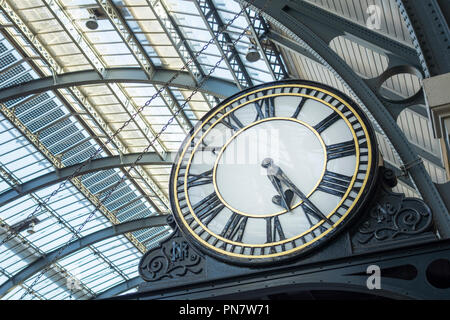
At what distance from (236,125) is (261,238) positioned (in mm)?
1354

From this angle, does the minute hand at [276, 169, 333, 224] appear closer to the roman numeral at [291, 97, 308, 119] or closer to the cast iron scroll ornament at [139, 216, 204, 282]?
the roman numeral at [291, 97, 308, 119]

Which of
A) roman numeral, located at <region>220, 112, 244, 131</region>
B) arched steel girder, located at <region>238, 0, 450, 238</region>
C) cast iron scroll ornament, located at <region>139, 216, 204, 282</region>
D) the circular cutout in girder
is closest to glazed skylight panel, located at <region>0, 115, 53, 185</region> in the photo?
arched steel girder, located at <region>238, 0, 450, 238</region>

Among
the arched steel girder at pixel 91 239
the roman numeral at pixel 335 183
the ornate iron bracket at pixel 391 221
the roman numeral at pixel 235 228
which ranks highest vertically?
the arched steel girder at pixel 91 239

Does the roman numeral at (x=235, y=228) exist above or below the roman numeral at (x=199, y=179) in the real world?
below

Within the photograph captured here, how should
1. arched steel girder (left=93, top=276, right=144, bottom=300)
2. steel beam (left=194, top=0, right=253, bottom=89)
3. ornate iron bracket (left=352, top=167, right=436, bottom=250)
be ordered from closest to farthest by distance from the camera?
ornate iron bracket (left=352, top=167, right=436, bottom=250) < steel beam (left=194, top=0, right=253, bottom=89) < arched steel girder (left=93, top=276, right=144, bottom=300)

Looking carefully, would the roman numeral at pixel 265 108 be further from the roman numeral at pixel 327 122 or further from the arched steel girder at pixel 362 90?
the arched steel girder at pixel 362 90

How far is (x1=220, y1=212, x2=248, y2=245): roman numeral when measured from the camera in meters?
5.50

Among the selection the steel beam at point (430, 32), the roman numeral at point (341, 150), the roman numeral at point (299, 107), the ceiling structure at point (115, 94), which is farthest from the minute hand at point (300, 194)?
the ceiling structure at point (115, 94)

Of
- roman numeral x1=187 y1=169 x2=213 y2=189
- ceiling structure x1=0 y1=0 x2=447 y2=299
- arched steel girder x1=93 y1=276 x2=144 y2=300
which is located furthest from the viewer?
arched steel girder x1=93 y1=276 x2=144 y2=300

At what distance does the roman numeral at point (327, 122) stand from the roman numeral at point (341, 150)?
236 mm

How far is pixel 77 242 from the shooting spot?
3180cm

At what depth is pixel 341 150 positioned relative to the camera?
5.59 m

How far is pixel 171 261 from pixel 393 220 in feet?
6.35

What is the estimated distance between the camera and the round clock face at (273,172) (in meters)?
5.27
